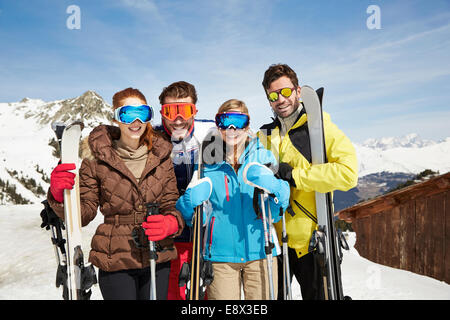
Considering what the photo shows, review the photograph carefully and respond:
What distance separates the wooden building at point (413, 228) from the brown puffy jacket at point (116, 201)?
6.35 m

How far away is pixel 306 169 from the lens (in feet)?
9.15

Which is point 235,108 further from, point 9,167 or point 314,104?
point 9,167

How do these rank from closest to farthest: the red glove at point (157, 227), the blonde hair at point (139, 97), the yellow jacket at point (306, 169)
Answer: the red glove at point (157, 227)
the blonde hair at point (139, 97)
the yellow jacket at point (306, 169)

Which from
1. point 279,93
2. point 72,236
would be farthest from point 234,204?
point 72,236

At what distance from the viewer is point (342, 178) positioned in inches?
106

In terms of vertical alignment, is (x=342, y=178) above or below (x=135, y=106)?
below

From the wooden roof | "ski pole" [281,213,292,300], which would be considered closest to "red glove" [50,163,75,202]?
"ski pole" [281,213,292,300]

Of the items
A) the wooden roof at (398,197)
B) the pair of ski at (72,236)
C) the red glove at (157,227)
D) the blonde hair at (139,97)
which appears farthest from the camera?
the wooden roof at (398,197)

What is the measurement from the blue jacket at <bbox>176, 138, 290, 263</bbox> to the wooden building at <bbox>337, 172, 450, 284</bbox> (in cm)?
561

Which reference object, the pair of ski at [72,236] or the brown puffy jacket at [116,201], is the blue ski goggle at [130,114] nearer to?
the brown puffy jacket at [116,201]

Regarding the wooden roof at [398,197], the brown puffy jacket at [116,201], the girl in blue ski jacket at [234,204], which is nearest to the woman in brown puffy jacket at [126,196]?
the brown puffy jacket at [116,201]

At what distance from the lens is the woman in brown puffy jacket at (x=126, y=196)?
2.36 m

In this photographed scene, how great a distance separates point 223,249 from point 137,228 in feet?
2.41
